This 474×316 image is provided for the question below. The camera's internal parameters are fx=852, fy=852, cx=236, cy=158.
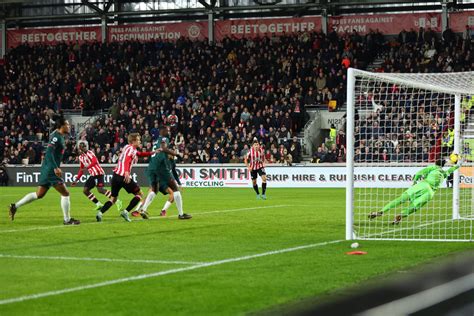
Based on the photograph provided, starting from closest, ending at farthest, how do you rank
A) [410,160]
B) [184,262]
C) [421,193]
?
[184,262] → [421,193] → [410,160]

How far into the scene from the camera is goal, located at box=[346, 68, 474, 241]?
49.5 feet

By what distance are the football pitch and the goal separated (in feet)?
3.44

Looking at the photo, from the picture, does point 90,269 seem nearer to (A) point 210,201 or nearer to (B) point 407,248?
(B) point 407,248

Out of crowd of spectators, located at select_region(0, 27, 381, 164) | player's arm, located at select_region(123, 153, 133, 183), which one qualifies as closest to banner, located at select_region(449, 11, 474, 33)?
crowd of spectators, located at select_region(0, 27, 381, 164)

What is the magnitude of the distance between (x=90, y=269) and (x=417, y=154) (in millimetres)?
22190

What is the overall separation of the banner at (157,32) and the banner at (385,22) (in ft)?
27.2

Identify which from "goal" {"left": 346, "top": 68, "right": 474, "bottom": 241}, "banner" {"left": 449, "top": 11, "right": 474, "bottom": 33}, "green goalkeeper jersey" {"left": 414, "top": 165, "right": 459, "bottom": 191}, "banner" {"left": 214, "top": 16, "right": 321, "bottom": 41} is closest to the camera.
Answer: "goal" {"left": 346, "top": 68, "right": 474, "bottom": 241}

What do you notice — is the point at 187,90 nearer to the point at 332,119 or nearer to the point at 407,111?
the point at 332,119

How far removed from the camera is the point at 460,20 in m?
44.6

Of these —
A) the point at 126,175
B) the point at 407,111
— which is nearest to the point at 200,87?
the point at 407,111

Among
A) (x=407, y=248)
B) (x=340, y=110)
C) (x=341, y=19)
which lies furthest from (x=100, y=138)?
(x=407, y=248)

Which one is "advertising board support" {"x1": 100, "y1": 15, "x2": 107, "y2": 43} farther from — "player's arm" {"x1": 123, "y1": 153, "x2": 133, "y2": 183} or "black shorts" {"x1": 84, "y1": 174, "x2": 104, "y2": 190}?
"player's arm" {"x1": 123, "y1": 153, "x2": 133, "y2": 183}

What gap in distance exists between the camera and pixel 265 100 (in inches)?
1652

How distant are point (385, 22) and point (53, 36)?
21434mm
